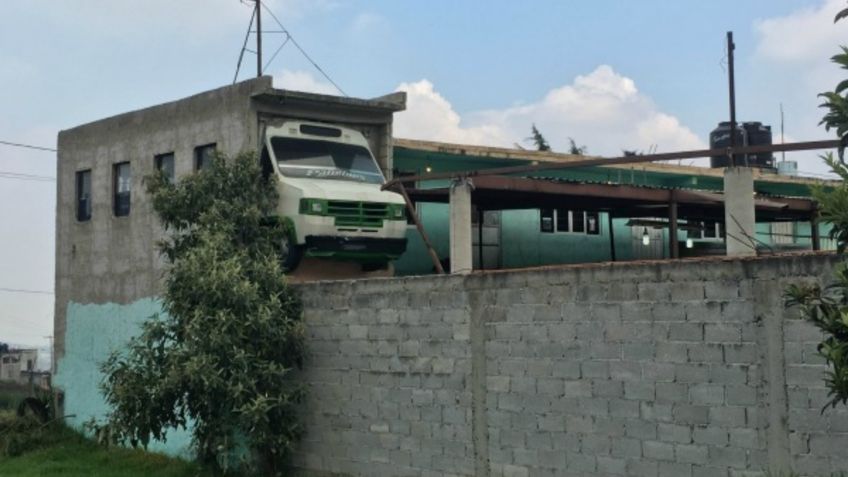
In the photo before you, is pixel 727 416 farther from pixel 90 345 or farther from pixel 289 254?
pixel 90 345

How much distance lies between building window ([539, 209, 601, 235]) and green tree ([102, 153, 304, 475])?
9342mm

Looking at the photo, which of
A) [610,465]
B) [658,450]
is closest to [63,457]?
[610,465]

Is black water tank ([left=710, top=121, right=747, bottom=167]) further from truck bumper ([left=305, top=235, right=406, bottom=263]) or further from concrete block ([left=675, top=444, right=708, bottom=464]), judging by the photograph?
concrete block ([left=675, top=444, right=708, bottom=464])

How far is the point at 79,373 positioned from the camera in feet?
65.4

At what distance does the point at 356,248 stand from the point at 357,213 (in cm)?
54

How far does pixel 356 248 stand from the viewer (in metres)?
15.6

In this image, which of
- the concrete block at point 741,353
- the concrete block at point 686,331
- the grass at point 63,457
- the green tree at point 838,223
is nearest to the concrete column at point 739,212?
the concrete block at point 686,331

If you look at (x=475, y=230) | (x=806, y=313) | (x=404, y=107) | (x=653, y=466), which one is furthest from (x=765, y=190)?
(x=806, y=313)

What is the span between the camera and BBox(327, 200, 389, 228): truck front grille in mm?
15484

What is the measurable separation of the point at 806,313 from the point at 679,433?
4.03 meters

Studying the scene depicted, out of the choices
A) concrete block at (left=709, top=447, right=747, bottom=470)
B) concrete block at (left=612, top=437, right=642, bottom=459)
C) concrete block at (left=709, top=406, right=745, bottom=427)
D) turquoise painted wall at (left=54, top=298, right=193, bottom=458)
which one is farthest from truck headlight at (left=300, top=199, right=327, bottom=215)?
concrete block at (left=709, top=447, right=747, bottom=470)

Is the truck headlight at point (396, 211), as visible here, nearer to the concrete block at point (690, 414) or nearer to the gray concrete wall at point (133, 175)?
the gray concrete wall at point (133, 175)

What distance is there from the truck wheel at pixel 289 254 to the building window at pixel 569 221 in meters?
8.15

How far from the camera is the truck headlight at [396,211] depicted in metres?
16.1
